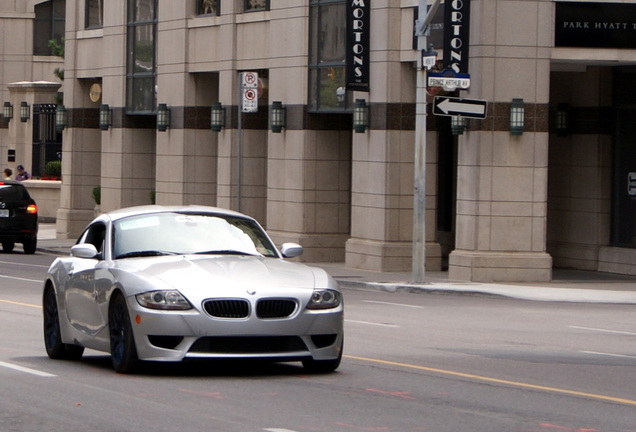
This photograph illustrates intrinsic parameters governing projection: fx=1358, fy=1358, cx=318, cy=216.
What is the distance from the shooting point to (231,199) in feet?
111

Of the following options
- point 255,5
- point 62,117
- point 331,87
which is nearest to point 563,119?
point 331,87

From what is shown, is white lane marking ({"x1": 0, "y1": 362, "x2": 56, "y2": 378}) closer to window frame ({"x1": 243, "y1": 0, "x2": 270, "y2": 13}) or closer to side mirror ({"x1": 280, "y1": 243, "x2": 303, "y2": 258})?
side mirror ({"x1": 280, "y1": 243, "x2": 303, "y2": 258})

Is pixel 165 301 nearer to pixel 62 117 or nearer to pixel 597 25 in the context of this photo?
pixel 597 25

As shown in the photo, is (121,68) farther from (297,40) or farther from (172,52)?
(297,40)

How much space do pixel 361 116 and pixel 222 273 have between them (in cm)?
1817

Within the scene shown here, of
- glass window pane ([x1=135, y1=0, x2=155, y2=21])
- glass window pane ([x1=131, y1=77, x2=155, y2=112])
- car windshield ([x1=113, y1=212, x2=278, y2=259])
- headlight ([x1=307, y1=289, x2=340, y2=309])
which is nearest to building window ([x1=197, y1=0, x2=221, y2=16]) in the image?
glass window pane ([x1=135, y1=0, x2=155, y2=21])

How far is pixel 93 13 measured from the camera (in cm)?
4153

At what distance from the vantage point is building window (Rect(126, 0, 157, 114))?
123ft

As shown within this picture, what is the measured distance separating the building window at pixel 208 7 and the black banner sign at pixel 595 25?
36.6ft

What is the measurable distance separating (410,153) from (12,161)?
3025cm

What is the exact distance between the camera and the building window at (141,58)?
3747cm

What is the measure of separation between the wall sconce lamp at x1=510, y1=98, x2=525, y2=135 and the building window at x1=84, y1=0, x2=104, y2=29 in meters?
18.6

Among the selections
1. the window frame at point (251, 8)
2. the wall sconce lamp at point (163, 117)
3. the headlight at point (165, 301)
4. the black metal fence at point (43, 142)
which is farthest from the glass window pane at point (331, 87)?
the black metal fence at point (43, 142)

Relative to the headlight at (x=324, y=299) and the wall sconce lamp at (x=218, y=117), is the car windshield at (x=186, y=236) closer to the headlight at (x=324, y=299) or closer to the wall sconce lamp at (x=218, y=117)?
the headlight at (x=324, y=299)
